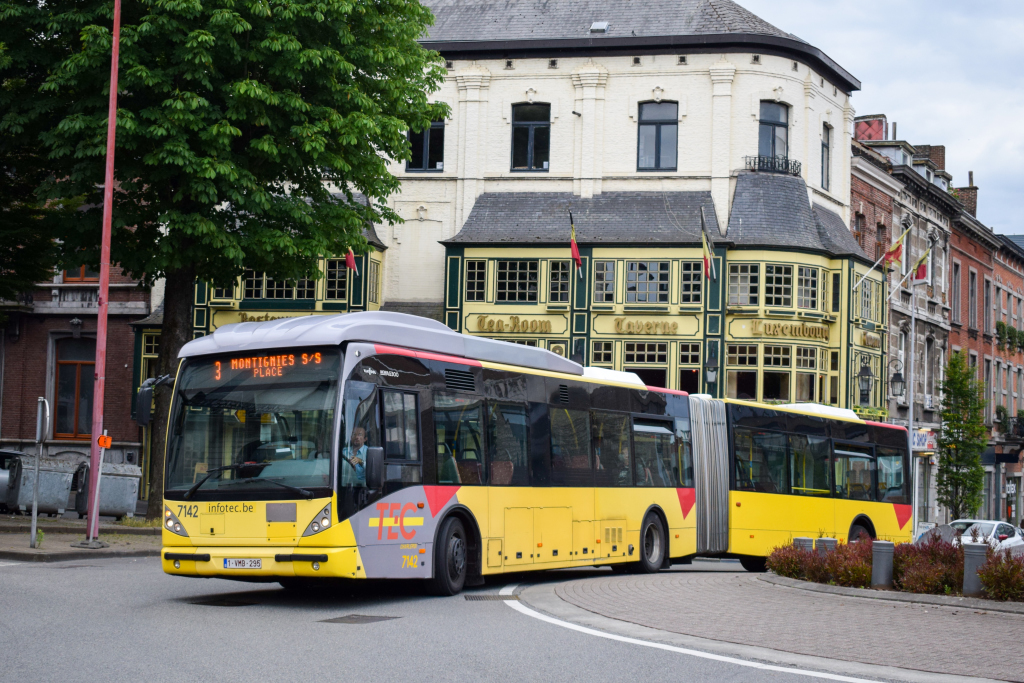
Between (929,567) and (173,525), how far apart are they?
8.36 m

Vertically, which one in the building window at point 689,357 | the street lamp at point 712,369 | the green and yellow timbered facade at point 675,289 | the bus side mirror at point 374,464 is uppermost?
the green and yellow timbered facade at point 675,289

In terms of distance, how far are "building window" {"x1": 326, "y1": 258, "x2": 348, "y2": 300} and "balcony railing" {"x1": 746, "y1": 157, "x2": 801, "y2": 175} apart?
11861 mm

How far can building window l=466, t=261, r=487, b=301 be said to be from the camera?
36469mm

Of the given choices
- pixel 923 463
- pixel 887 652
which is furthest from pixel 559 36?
pixel 887 652

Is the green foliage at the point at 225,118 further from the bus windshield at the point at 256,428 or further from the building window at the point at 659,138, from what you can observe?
the building window at the point at 659,138

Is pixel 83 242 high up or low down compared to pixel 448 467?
up

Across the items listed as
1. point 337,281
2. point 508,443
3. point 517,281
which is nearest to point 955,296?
point 517,281

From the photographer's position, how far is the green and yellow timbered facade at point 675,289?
35438 millimetres

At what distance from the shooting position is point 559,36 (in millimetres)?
37906

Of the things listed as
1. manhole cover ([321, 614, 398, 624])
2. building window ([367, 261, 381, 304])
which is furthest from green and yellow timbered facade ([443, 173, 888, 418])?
manhole cover ([321, 614, 398, 624])

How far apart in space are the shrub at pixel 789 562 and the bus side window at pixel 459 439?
4475mm

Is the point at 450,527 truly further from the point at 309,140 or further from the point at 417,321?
the point at 309,140

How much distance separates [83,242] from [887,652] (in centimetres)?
1804

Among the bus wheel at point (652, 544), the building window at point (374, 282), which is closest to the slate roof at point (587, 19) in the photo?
the building window at point (374, 282)
